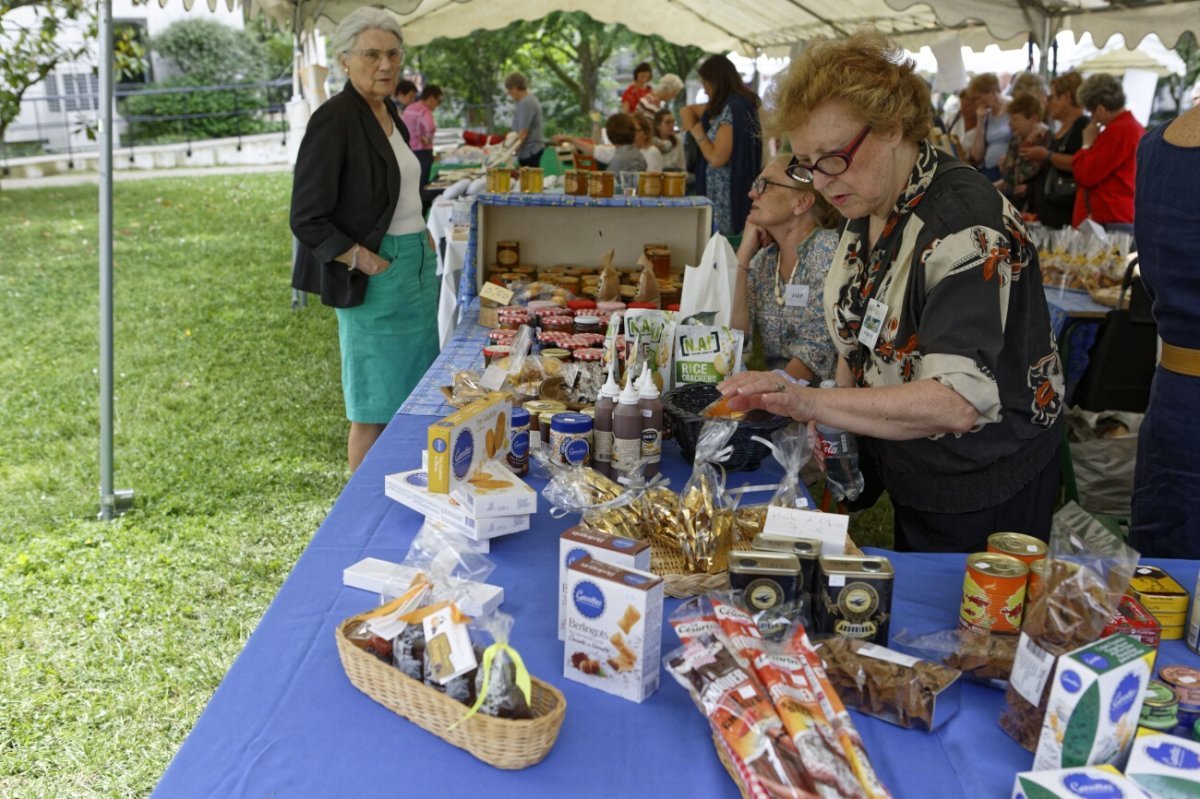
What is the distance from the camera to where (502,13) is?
364 inches

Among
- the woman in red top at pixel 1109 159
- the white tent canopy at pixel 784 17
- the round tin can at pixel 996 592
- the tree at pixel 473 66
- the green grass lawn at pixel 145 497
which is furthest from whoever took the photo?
the tree at pixel 473 66

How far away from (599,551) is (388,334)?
2449 mm

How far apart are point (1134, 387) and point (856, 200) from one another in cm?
289

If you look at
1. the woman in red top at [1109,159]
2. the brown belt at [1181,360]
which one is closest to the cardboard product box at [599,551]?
the brown belt at [1181,360]

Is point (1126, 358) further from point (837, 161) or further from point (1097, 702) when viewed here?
point (1097, 702)

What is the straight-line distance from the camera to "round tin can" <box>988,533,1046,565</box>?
1453mm

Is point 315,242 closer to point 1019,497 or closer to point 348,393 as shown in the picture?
point 348,393

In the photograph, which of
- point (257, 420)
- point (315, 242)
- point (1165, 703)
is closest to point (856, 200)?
point (1165, 703)

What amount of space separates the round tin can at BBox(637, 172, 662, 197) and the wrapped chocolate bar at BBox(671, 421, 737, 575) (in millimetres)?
2643

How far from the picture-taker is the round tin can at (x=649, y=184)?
4.38 metres

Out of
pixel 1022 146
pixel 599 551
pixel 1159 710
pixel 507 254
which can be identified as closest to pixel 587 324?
pixel 507 254

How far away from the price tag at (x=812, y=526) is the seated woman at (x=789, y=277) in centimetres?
146

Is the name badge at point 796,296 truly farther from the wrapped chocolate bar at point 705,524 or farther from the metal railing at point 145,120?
the metal railing at point 145,120

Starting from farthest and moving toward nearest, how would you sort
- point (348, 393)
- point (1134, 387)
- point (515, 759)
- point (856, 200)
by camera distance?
point (1134, 387), point (348, 393), point (856, 200), point (515, 759)
